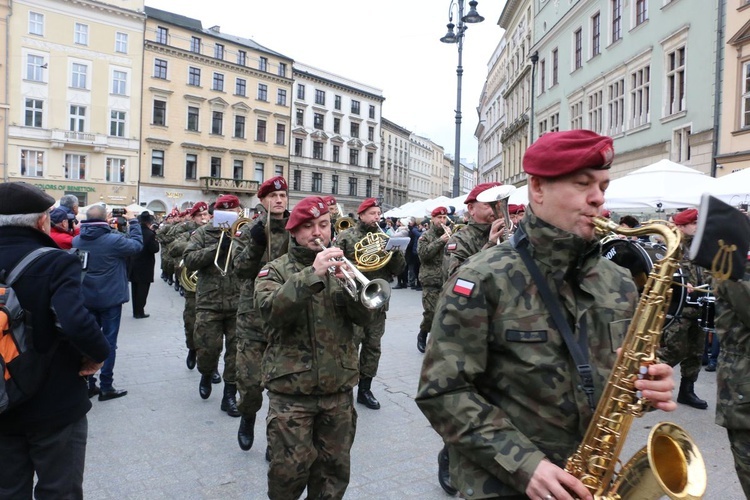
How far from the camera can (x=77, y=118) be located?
44.2m

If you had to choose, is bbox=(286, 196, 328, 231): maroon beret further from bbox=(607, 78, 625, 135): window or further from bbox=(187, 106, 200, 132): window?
bbox=(187, 106, 200, 132): window

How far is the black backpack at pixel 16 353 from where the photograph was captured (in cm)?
277

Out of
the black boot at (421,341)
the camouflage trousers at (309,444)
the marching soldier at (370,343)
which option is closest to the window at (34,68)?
the black boot at (421,341)

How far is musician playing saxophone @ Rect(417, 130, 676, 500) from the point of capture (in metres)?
1.84

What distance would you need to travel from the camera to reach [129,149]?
4697 cm

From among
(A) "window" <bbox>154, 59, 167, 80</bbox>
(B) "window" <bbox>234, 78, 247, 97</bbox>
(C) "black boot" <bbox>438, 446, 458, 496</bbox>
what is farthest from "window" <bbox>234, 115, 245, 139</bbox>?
(C) "black boot" <bbox>438, 446, 458, 496</bbox>

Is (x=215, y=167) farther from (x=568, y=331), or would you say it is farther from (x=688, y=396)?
(x=568, y=331)

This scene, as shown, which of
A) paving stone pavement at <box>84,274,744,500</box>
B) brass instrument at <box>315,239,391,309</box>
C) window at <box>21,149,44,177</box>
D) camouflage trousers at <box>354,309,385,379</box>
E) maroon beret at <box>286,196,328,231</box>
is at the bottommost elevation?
paving stone pavement at <box>84,274,744,500</box>

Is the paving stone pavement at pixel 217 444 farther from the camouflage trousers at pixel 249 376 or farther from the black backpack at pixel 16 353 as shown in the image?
the black backpack at pixel 16 353

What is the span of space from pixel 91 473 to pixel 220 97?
53.0 meters

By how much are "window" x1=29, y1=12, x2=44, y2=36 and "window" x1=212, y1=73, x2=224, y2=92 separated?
14874 millimetres

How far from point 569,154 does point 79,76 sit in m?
50.3

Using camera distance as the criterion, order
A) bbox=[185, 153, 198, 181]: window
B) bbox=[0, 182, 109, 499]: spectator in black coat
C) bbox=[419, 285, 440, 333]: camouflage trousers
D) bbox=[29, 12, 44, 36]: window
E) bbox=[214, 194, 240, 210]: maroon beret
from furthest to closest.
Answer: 1. bbox=[185, 153, 198, 181]: window
2. bbox=[29, 12, 44, 36]: window
3. bbox=[419, 285, 440, 333]: camouflage trousers
4. bbox=[214, 194, 240, 210]: maroon beret
5. bbox=[0, 182, 109, 499]: spectator in black coat

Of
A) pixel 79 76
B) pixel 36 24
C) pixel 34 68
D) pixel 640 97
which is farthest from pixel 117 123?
pixel 640 97
